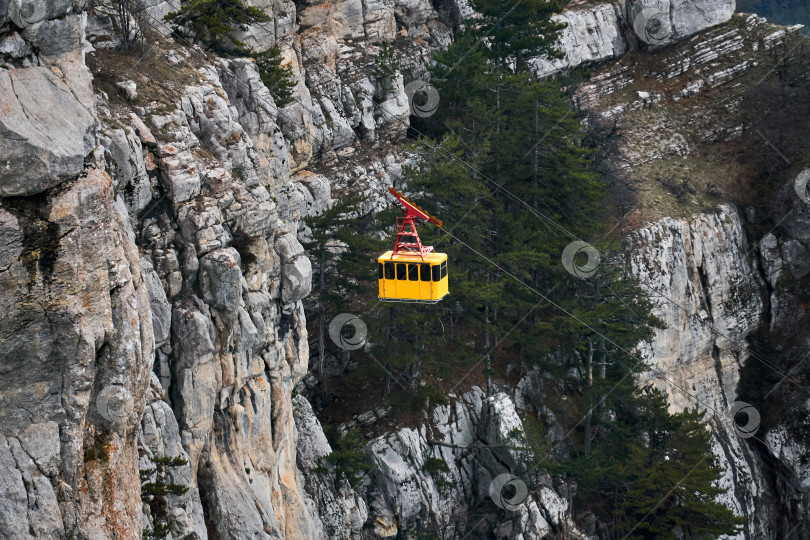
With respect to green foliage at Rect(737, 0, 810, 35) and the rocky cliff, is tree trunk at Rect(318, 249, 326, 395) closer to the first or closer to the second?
the rocky cliff

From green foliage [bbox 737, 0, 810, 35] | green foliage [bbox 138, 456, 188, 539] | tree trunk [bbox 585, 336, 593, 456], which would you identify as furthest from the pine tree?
green foliage [bbox 737, 0, 810, 35]

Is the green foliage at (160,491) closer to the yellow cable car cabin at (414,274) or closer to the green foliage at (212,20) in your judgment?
the yellow cable car cabin at (414,274)

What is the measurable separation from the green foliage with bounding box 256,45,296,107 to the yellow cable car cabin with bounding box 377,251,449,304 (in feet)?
39.6

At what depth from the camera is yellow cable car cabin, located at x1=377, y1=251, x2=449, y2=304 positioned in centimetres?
2358

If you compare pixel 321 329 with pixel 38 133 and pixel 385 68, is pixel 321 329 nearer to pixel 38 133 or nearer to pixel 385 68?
Result: pixel 385 68

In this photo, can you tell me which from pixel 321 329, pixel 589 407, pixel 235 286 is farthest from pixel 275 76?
pixel 589 407

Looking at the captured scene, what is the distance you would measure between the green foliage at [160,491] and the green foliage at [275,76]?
683 inches

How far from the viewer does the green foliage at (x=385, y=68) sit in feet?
137

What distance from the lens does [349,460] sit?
29281mm

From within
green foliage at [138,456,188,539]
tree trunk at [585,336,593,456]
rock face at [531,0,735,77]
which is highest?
rock face at [531,0,735,77]

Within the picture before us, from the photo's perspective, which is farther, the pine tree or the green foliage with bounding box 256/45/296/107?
the green foliage with bounding box 256/45/296/107

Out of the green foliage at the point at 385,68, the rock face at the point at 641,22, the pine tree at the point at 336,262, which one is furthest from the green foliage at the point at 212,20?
the rock face at the point at 641,22

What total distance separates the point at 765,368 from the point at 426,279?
96.1 feet

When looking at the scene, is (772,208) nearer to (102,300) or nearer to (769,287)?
(769,287)
